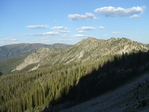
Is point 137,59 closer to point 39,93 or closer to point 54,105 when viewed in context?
point 54,105

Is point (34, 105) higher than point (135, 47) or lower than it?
lower

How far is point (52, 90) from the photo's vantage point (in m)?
98.1

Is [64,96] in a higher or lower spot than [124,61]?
lower

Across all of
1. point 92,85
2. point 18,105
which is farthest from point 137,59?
point 18,105

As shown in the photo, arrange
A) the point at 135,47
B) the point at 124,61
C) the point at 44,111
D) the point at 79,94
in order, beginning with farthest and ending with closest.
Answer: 1. the point at 135,47
2. the point at 124,61
3. the point at 79,94
4. the point at 44,111

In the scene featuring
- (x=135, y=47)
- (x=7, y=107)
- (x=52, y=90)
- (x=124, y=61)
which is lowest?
(x=7, y=107)

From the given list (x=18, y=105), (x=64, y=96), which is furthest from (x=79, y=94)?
(x=18, y=105)

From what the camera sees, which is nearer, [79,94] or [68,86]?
[79,94]

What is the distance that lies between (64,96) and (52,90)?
12.6m

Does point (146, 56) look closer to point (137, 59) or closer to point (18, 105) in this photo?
point (137, 59)

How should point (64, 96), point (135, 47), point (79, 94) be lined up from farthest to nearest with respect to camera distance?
point (135, 47) < point (64, 96) < point (79, 94)

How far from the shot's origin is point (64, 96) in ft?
293

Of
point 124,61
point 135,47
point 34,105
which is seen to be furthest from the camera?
point 135,47

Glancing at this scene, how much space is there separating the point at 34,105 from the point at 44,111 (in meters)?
21.7
